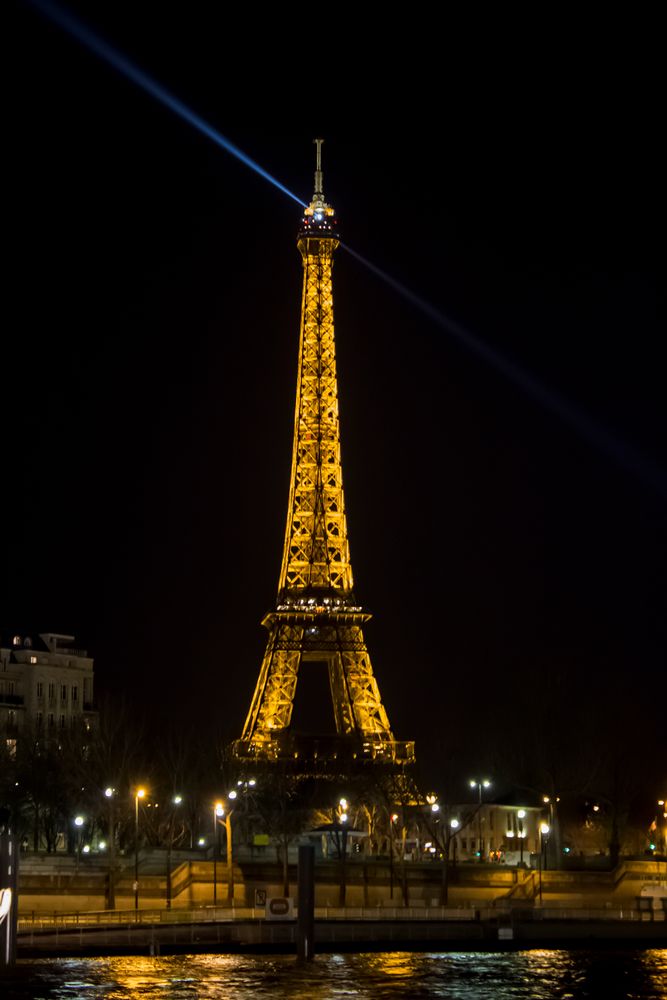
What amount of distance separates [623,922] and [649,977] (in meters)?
11.5

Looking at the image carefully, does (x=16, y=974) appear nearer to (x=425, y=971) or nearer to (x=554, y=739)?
(x=425, y=971)

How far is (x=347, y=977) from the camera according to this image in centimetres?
5784

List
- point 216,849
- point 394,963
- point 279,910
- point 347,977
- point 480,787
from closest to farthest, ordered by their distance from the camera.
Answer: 1. point 347,977
2. point 394,963
3. point 279,910
4. point 216,849
5. point 480,787

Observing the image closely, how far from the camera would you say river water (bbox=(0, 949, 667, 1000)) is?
54031 millimetres

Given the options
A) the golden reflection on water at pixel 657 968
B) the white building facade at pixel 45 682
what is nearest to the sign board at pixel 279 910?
the golden reflection on water at pixel 657 968

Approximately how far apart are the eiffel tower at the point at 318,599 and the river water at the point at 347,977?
45214 mm

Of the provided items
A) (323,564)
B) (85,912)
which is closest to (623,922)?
(85,912)

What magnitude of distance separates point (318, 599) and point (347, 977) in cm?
6120

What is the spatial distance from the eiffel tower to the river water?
1780 inches

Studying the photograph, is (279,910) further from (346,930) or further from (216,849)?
(216,849)

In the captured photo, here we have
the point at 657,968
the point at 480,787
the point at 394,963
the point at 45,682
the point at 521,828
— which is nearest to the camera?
the point at 657,968

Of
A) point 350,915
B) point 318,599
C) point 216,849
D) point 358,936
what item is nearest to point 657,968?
point 358,936

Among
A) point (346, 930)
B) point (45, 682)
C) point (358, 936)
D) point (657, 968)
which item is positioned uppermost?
point (45, 682)

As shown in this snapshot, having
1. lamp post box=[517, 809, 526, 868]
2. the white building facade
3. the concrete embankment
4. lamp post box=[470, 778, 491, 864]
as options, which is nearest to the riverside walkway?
the concrete embankment
